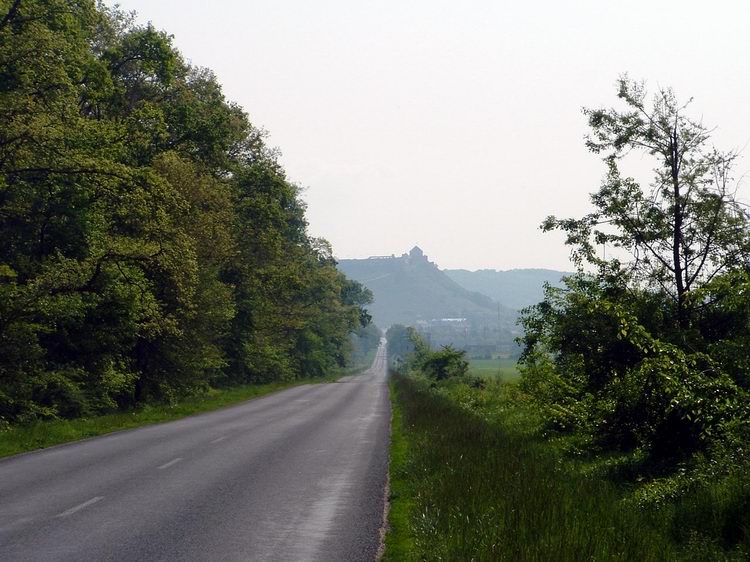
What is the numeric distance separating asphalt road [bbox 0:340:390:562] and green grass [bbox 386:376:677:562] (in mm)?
641

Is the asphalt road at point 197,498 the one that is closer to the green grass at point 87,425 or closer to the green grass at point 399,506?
the green grass at point 399,506

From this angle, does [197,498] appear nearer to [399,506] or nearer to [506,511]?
[399,506]

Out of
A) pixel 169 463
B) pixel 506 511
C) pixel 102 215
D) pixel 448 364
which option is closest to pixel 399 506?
pixel 506 511

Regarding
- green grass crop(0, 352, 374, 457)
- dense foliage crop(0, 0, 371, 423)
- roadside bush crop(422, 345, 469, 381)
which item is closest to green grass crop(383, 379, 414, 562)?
green grass crop(0, 352, 374, 457)

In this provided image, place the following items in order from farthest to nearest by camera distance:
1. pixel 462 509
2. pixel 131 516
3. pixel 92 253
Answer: pixel 92 253 → pixel 131 516 → pixel 462 509

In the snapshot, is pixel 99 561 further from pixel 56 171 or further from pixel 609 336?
pixel 56 171

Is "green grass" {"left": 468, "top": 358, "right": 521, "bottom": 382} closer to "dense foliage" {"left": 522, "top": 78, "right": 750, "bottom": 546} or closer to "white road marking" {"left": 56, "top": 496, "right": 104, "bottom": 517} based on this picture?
"dense foliage" {"left": 522, "top": 78, "right": 750, "bottom": 546}

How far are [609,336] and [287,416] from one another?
669 inches

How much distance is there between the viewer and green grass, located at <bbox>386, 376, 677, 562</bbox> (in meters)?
7.18

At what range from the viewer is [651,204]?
51.4 ft

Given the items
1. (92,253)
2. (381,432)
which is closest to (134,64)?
(92,253)

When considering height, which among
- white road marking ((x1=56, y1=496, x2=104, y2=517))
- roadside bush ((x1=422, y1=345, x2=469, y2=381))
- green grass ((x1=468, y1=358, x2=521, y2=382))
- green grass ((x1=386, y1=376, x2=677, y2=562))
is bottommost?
green grass ((x1=468, y1=358, x2=521, y2=382))

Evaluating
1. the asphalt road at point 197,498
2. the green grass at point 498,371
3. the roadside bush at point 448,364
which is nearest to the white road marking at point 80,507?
the asphalt road at point 197,498

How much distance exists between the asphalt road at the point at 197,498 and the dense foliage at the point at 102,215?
4.79 metres
